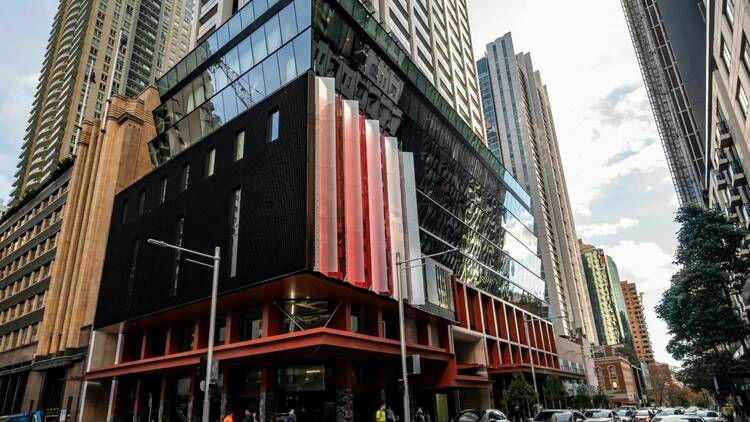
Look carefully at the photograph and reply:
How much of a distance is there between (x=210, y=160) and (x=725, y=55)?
1382 inches

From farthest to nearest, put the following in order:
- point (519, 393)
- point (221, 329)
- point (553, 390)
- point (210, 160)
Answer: point (553, 390), point (519, 393), point (210, 160), point (221, 329)

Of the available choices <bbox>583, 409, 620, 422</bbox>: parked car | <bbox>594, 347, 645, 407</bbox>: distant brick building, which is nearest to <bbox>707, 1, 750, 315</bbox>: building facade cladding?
<bbox>583, 409, 620, 422</bbox>: parked car

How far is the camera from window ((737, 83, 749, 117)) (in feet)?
88.6

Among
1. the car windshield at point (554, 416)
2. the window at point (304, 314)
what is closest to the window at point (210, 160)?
the window at point (304, 314)

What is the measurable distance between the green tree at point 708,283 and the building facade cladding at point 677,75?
69.2ft

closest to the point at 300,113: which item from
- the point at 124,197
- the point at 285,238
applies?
the point at 285,238

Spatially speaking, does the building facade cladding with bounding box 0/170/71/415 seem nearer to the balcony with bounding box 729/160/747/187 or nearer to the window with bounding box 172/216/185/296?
the window with bounding box 172/216/185/296

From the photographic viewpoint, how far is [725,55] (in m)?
29.5

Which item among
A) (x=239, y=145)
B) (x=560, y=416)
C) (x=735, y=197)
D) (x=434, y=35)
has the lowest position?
(x=560, y=416)

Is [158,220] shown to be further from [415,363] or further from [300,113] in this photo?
[415,363]

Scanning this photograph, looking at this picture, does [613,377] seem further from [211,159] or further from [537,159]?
[211,159]

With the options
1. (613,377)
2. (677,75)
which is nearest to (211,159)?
(677,75)

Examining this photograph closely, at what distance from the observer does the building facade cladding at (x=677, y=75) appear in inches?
2581

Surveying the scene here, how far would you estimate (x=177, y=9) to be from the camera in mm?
142875
